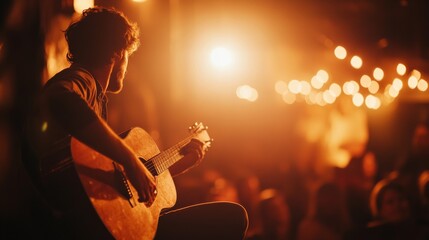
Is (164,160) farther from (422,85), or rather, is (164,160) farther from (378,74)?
(422,85)

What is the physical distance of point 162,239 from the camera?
285cm

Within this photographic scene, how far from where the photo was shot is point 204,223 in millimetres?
2908

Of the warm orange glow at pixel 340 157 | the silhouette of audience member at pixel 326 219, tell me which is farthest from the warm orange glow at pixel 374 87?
the silhouette of audience member at pixel 326 219

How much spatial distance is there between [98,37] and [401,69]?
819 cm

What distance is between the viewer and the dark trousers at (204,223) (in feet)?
9.44

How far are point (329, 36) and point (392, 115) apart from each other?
259 centimetres

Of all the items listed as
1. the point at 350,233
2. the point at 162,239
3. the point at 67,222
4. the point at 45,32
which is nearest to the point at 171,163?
the point at 162,239

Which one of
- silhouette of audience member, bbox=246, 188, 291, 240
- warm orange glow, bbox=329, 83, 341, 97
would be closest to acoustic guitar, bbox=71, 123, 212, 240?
silhouette of audience member, bbox=246, 188, 291, 240

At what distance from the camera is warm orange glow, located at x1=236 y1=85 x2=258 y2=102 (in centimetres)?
1380

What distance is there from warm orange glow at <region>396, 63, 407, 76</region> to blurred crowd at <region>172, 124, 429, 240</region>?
1.91 metres

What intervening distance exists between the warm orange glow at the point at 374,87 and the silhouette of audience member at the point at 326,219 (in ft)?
15.9

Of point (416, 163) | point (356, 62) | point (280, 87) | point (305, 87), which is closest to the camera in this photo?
point (416, 163)

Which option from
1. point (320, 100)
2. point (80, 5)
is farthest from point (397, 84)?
point (80, 5)

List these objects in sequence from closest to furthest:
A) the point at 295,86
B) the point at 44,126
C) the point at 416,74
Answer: the point at 44,126
the point at 416,74
the point at 295,86
